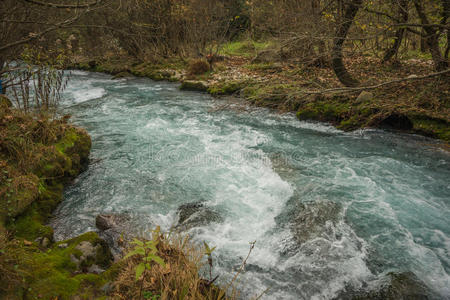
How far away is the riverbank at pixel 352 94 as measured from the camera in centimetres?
699

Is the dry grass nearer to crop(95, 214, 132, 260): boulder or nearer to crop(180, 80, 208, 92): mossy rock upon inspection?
crop(95, 214, 132, 260): boulder

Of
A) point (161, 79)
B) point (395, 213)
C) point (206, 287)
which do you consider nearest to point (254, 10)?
point (161, 79)

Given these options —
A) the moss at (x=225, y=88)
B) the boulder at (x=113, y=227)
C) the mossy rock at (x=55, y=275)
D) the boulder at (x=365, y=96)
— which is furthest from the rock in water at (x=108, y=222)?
the moss at (x=225, y=88)

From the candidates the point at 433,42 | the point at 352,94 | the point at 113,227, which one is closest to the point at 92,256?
the point at 113,227

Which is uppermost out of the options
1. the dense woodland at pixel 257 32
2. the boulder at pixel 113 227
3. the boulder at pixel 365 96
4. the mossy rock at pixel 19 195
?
the dense woodland at pixel 257 32

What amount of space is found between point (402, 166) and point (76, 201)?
6.79 m

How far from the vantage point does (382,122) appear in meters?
8.07

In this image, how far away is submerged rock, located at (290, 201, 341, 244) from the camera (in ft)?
13.7

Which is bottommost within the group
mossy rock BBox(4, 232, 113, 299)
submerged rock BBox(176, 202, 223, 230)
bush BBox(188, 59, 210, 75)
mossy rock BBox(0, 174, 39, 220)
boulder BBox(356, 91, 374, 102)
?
submerged rock BBox(176, 202, 223, 230)

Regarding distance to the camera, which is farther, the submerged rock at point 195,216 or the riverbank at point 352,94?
the riverbank at point 352,94

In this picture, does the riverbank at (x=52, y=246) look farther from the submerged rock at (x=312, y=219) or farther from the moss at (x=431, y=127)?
the moss at (x=431, y=127)

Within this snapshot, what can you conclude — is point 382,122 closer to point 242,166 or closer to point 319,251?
point 242,166

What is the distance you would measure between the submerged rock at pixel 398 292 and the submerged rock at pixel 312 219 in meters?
1.00

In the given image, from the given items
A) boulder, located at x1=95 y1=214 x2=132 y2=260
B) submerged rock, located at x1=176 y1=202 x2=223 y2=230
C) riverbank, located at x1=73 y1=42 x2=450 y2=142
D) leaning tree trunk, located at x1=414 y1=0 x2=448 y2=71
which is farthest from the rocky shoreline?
boulder, located at x1=95 y1=214 x2=132 y2=260
